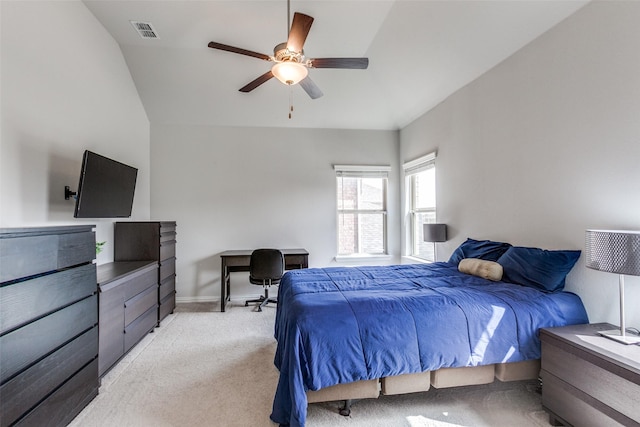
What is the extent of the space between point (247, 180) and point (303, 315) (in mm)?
3256

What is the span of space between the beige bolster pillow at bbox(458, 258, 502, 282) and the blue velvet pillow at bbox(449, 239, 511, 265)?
150 mm

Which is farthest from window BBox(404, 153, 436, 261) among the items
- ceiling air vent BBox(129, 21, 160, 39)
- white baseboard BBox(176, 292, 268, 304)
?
ceiling air vent BBox(129, 21, 160, 39)

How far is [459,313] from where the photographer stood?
1.82 metres

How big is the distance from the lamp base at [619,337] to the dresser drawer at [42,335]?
3131 mm

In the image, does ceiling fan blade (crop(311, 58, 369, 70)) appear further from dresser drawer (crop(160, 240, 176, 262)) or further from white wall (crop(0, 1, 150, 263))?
dresser drawer (crop(160, 240, 176, 262))

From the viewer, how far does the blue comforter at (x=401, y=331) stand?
163 cm

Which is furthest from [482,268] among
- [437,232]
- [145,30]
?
[145,30]

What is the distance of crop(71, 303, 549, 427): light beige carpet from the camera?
72.1 inches

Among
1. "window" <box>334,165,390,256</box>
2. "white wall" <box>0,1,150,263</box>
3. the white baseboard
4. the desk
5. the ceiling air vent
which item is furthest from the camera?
"window" <box>334,165,390,256</box>

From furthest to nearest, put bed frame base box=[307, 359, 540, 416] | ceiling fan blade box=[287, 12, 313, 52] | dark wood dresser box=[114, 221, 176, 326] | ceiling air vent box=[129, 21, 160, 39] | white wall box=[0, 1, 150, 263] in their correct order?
dark wood dresser box=[114, 221, 176, 326] < ceiling air vent box=[129, 21, 160, 39] < white wall box=[0, 1, 150, 263] < ceiling fan blade box=[287, 12, 313, 52] < bed frame base box=[307, 359, 540, 416]

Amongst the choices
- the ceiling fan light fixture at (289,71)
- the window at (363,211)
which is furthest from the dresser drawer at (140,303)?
the window at (363,211)

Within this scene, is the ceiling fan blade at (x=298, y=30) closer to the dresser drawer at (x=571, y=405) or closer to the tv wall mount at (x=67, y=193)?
the tv wall mount at (x=67, y=193)

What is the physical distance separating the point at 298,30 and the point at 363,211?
321 cm

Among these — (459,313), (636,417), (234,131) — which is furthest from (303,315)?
(234,131)
